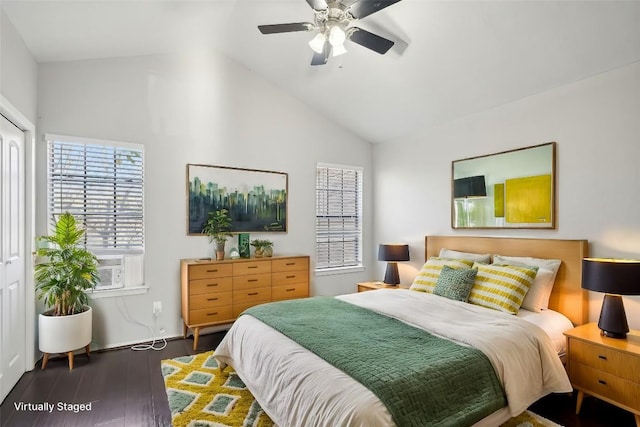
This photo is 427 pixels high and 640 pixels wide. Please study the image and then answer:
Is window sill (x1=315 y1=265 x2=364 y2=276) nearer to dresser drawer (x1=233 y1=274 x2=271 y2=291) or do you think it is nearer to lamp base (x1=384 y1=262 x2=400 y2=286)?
lamp base (x1=384 y1=262 x2=400 y2=286)

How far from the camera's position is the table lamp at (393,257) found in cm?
433

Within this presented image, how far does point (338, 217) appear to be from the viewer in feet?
16.4

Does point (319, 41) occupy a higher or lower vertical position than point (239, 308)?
higher

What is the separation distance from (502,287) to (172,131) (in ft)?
12.0

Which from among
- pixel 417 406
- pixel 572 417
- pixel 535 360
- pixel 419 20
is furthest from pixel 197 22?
pixel 572 417

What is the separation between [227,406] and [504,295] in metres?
2.30

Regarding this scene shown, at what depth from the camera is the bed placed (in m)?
1.62

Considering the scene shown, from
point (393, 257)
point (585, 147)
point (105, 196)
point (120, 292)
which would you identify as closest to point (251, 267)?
point (120, 292)

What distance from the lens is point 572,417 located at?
2309 millimetres

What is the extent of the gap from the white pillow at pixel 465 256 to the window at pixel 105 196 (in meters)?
3.34

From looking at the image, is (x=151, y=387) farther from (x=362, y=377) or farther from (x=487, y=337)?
(x=487, y=337)

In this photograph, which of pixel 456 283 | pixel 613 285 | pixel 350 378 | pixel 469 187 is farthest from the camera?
pixel 469 187

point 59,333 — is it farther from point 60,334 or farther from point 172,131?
point 172,131

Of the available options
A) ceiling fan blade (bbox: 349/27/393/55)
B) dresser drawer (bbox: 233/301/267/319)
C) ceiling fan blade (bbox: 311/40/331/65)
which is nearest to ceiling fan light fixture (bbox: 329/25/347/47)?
ceiling fan blade (bbox: 349/27/393/55)
